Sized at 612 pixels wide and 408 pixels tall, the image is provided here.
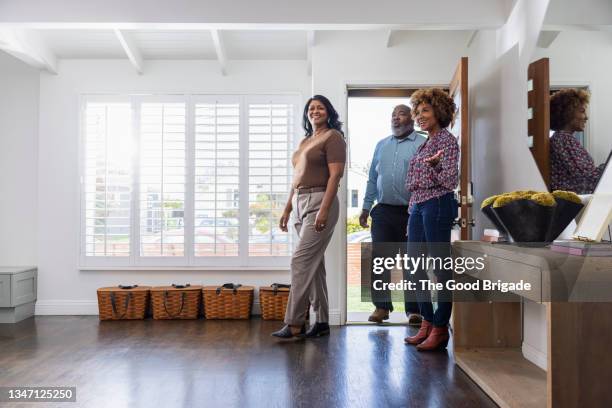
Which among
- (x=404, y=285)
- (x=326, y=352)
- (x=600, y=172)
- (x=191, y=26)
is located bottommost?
(x=326, y=352)

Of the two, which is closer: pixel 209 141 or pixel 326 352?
pixel 326 352

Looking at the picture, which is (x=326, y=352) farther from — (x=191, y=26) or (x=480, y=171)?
(x=191, y=26)

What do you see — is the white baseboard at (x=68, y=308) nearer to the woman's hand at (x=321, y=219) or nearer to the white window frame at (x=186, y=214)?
the white window frame at (x=186, y=214)

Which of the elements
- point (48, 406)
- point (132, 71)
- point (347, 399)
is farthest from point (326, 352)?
point (132, 71)

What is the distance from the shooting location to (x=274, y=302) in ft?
14.2

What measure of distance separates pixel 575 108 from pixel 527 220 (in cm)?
57

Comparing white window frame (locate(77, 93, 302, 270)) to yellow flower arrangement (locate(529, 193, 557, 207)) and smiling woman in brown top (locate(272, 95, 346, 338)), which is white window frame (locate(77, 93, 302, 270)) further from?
yellow flower arrangement (locate(529, 193, 557, 207))

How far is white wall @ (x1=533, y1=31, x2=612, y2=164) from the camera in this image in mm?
2268

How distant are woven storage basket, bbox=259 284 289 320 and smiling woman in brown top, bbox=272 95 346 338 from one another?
2.25 feet

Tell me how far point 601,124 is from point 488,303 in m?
1.14

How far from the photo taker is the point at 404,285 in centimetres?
398

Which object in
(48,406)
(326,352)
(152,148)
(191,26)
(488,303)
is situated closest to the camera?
(48,406)

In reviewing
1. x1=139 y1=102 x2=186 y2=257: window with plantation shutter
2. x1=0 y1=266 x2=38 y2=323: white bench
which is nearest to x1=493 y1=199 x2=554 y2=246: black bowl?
x1=139 y1=102 x2=186 y2=257: window with plantation shutter

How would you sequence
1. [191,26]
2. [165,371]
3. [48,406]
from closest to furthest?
1. [48,406]
2. [165,371]
3. [191,26]
